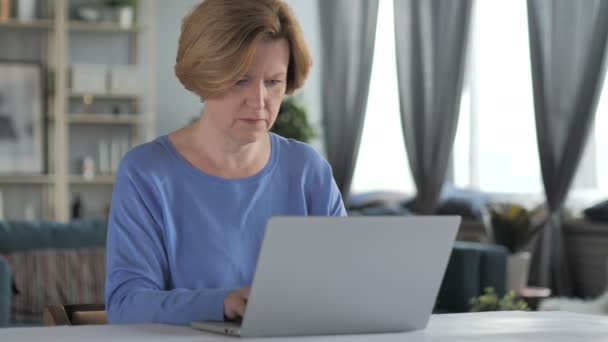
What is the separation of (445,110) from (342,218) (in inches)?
191

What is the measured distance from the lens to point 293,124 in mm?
7398

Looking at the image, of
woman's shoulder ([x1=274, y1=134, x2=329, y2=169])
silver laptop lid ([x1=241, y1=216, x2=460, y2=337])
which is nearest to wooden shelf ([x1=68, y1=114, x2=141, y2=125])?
woman's shoulder ([x1=274, y1=134, x2=329, y2=169])

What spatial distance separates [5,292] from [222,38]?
8.35 ft

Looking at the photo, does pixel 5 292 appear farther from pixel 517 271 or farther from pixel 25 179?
pixel 25 179

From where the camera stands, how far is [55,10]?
7438mm

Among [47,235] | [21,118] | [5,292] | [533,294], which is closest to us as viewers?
[5,292]

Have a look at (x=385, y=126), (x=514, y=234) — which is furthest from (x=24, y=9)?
(x=514, y=234)

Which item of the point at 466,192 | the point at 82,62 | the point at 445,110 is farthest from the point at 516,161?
the point at 82,62

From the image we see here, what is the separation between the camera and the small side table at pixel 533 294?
15.2 feet

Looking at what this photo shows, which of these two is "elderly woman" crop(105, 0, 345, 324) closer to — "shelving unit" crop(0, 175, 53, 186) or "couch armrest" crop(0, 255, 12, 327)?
"couch armrest" crop(0, 255, 12, 327)

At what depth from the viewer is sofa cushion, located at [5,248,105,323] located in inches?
162

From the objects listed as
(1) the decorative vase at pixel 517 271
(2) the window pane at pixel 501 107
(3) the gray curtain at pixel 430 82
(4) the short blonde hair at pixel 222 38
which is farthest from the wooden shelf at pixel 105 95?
(4) the short blonde hair at pixel 222 38

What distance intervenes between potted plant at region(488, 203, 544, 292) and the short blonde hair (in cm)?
361

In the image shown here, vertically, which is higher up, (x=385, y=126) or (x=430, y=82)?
(x=430, y=82)
